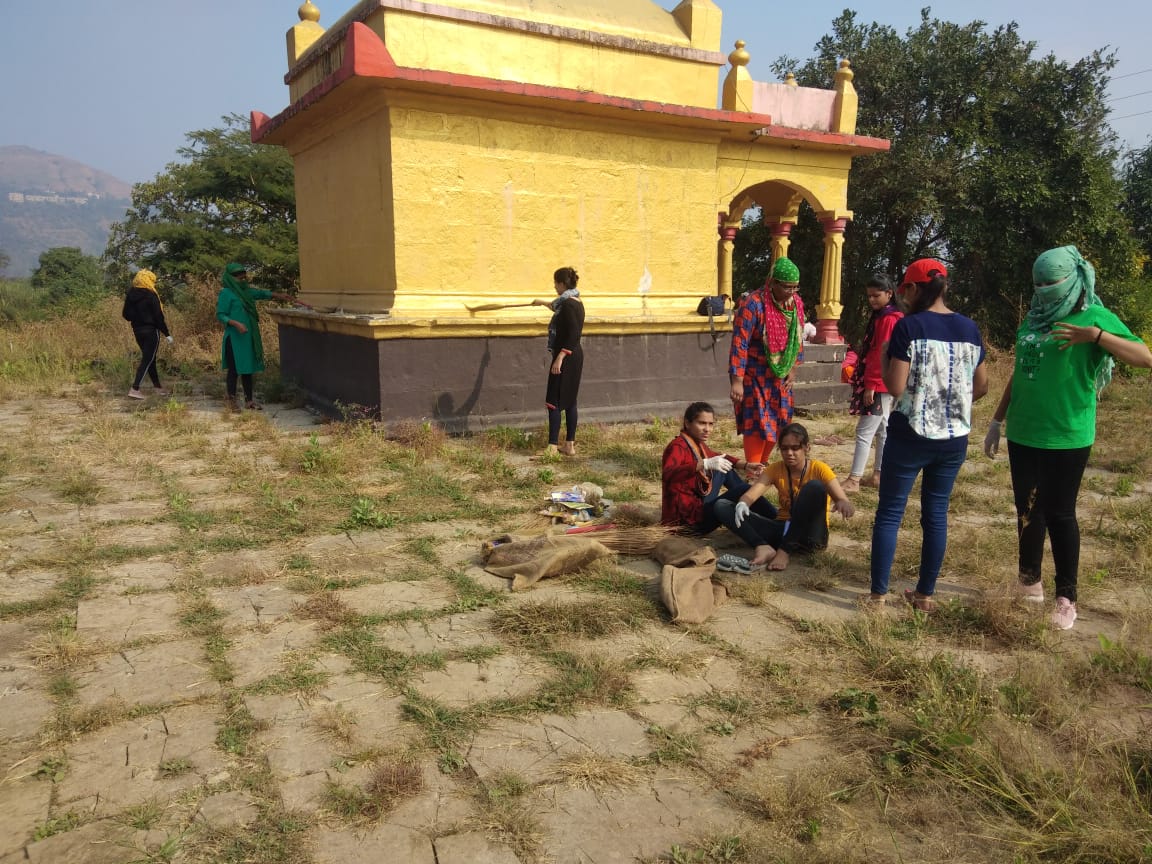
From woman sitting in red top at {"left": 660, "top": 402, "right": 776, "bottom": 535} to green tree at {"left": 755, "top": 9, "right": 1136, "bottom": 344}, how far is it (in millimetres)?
13598

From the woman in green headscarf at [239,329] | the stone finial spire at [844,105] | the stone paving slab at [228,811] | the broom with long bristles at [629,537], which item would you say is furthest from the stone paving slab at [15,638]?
the stone finial spire at [844,105]

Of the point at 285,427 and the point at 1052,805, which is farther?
the point at 285,427

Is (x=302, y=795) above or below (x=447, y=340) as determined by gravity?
below

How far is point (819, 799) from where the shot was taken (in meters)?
2.43

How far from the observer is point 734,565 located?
447 centimetres

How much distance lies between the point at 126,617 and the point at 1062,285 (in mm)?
4705

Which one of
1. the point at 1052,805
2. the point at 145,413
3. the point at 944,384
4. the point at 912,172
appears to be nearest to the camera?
the point at 1052,805

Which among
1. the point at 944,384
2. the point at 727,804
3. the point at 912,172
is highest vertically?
the point at 912,172

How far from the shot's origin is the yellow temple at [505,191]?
759 centimetres

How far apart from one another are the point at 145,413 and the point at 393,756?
762 centimetres

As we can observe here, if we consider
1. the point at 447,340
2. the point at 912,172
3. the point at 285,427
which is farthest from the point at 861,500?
the point at 912,172

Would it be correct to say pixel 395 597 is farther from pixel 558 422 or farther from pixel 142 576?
pixel 558 422

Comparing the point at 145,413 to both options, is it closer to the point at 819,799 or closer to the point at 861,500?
the point at 861,500

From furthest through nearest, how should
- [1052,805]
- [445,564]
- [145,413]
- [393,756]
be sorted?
[145,413] < [445,564] < [393,756] < [1052,805]
